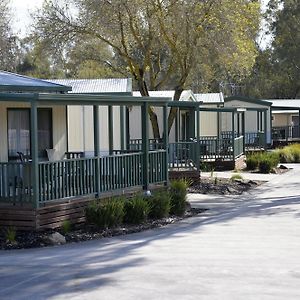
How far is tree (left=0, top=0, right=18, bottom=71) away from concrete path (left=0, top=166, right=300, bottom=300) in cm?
3634

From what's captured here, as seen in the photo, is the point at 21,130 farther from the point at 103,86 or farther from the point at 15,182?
the point at 103,86

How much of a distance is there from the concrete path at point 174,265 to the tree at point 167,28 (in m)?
9.30

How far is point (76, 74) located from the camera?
2320 inches

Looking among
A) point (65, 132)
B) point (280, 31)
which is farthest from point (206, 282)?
point (280, 31)

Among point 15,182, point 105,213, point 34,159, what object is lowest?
point 105,213

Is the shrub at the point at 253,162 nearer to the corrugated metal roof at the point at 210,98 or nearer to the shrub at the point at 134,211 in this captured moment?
the corrugated metal roof at the point at 210,98

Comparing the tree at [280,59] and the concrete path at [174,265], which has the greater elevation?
the tree at [280,59]

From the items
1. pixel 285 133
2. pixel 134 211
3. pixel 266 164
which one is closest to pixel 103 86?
pixel 266 164

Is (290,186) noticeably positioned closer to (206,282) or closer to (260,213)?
(260,213)

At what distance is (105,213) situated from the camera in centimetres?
1441

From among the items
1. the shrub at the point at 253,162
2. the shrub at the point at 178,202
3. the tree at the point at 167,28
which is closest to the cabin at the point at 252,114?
the shrub at the point at 253,162

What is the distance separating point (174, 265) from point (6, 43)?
4603 cm

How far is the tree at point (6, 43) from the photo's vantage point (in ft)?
160

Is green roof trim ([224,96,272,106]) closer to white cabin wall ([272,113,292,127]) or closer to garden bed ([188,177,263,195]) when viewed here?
white cabin wall ([272,113,292,127])
